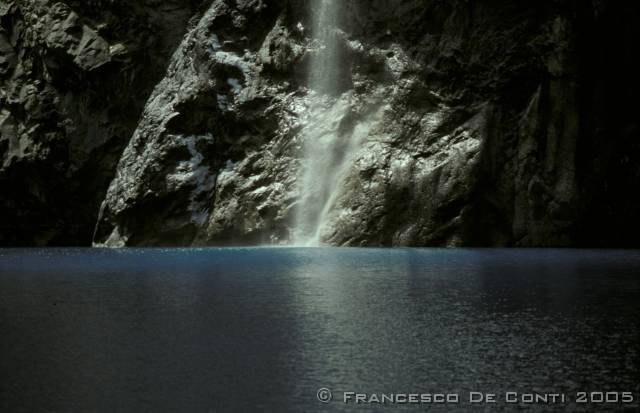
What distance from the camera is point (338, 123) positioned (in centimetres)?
3744

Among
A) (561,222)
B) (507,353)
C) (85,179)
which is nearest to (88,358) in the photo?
(507,353)

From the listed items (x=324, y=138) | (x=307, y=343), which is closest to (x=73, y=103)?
(x=324, y=138)

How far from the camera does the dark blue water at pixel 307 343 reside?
17.2ft

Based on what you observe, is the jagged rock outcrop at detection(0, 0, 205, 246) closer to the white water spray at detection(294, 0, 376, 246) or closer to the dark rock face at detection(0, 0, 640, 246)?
the dark rock face at detection(0, 0, 640, 246)

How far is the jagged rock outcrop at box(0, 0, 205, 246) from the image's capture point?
45.3 m

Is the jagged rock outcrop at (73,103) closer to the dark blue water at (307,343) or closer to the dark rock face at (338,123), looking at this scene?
the dark rock face at (338,123)

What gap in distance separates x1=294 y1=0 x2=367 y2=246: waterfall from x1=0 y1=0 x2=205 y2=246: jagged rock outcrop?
1208cm

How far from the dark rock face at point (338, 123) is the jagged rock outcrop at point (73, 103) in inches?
4.3

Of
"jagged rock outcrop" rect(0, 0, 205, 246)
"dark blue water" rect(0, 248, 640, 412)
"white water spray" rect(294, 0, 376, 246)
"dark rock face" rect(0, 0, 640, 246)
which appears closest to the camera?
"dark blue water" rect(0, 248, 640, 412)

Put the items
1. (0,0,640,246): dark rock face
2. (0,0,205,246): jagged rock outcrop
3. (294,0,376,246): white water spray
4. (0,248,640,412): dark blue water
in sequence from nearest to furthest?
(0,248,640,412): dark blue water → (0,0,640,246): dark rock face → (294,0,376,246): white water spray → (0,0,205,246): jagged rock outcrop

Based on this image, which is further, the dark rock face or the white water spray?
the white water spray

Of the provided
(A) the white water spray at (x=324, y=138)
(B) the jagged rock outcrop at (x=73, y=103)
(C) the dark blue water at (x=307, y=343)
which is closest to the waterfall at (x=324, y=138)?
(A) the white water spray at (x=324, y=138)

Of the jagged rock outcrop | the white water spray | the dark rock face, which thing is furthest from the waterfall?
the jagged rock outcrop

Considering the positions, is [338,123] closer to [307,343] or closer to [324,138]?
[324,138]
